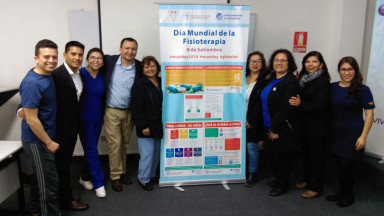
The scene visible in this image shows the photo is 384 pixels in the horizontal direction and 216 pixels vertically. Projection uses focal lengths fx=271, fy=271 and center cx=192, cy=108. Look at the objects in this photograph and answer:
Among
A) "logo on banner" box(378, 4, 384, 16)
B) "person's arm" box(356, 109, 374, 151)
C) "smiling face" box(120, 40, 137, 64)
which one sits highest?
"logo on banner" box(378, 4, 384, 16)

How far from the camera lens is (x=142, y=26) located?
3398 millimetres

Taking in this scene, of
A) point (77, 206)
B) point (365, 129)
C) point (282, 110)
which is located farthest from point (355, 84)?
point (77, 206)

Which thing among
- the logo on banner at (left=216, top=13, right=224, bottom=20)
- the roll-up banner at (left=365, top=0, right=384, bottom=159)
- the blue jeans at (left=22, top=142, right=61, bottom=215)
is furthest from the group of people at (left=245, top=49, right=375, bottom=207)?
the blue jeans at (left=22, top=142, right=61, bottom=215)

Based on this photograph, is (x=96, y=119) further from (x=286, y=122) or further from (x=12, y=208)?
(x=286, y=122)

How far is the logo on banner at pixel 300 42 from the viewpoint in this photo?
3.73 m

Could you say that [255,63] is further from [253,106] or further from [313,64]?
[313,64]

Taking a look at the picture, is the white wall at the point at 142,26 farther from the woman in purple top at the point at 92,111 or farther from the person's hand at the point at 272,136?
the person's hand at the point at 272,136

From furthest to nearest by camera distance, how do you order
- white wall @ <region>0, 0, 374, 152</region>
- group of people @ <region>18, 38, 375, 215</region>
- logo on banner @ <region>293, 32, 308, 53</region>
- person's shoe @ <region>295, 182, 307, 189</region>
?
1. logo on banner @ <region>293, 32, 308, 53</region>
2. white wall @ <region>0, 0, 374, 152</region>
3. person's shoe @ <region>295, 182, 307, 189</region>
4. group of people @ <region>18, 38, 375, 215</region>

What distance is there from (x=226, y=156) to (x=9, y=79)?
2863 millimetres

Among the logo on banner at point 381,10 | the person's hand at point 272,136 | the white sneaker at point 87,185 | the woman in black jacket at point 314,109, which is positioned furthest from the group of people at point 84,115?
the logo on banner at point 381,10

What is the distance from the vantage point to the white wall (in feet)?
10.9

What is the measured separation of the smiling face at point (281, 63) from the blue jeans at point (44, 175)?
2.11m

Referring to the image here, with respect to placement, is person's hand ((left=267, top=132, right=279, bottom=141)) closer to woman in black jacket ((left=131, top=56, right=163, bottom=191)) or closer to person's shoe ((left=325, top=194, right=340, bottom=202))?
person's shoe ((left=325, top=194, right=340, bottom=202))

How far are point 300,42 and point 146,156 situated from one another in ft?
8.54
